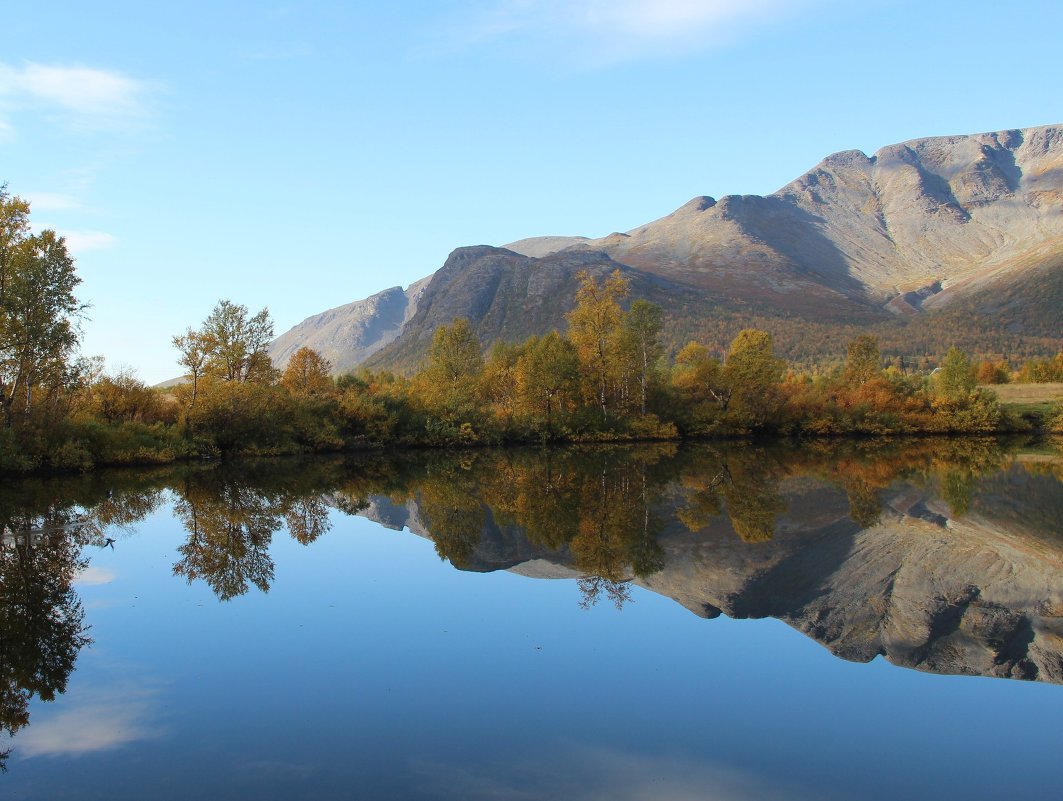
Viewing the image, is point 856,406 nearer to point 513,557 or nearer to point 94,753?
point 513,557

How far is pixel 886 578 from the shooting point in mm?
14438

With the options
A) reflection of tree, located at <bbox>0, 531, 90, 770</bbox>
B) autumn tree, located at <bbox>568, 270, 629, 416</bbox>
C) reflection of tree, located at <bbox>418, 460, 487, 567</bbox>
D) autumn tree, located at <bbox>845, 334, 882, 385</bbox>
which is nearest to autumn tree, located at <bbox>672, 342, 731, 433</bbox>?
autumn tree, located at <bbox>568, 270, 629, 416</bbox>

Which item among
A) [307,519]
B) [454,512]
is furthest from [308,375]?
[454,512]

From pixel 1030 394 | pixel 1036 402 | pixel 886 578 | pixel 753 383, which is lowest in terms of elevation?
pixel 1036 402

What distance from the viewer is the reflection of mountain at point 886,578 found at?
10.8 m

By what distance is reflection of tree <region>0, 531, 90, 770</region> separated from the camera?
29.6 feet

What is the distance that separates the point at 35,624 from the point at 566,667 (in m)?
8.05

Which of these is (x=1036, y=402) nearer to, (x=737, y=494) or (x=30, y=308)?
(x=737, y=494)

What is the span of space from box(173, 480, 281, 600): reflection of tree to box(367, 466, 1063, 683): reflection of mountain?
13.0ft

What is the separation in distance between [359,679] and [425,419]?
1689 inches

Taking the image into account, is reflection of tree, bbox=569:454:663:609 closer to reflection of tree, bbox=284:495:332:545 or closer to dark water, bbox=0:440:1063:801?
dark water, bbox=0:440:1063:801

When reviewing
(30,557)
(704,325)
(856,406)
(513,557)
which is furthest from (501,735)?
(704,325)

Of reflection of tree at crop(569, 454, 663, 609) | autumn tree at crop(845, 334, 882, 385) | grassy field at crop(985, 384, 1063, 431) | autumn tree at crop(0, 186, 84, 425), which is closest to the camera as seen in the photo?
reflection of tree at crop(569, 454, 663, 609)

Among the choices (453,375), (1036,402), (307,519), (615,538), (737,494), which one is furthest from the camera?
(1036,402)
